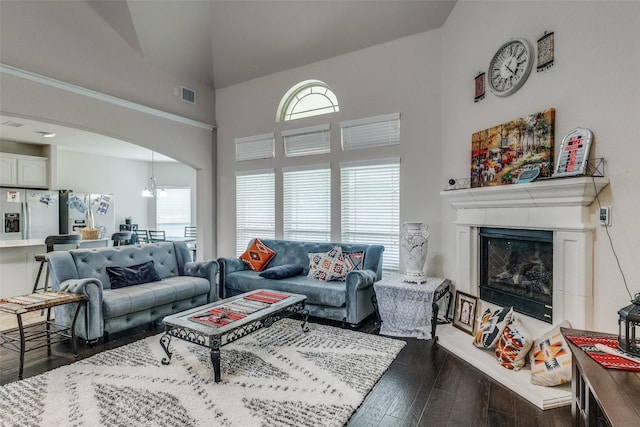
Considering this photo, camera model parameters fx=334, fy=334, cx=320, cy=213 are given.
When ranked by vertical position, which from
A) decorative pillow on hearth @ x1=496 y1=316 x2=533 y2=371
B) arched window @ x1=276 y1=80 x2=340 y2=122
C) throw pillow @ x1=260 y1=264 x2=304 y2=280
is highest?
arched window @ x1=276 y1=80 x2=340 y2=122

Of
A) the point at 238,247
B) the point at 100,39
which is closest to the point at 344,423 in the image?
the point at 238,247

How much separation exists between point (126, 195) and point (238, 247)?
5.23 m

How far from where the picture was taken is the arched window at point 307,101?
506 centimetres

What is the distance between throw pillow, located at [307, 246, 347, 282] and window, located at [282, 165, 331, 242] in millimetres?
618

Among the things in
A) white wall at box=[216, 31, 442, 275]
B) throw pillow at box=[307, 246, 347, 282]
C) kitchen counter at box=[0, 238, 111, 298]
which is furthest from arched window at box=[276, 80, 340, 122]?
kitchen counter at box=[0, 238, 111, 298]

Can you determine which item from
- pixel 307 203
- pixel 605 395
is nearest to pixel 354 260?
pixel 307 203

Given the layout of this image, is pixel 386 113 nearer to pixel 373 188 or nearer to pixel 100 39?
pixel 373 188

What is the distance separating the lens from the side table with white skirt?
3.46m

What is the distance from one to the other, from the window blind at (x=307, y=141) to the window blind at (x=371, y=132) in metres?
0.31

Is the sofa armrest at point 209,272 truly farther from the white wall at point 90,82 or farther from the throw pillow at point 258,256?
the white wall at point 90,82

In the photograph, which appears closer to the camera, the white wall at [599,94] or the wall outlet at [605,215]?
the white wall at [599,94]

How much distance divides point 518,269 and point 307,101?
3757 mm

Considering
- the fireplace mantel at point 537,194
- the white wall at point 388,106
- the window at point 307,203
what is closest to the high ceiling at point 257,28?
the white wall at point 388,106

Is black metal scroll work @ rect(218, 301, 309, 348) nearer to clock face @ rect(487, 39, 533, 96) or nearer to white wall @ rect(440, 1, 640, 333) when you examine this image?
white wall @ rect(440, 1, 640, 333)
